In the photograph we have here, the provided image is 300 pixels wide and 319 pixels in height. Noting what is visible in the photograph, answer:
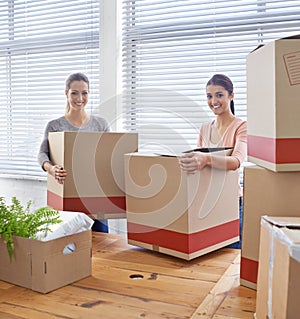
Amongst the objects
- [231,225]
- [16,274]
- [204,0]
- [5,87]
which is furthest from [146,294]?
[5,87]

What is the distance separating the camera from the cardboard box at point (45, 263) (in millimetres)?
1182

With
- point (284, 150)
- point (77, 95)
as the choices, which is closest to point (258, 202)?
point (284, 150)

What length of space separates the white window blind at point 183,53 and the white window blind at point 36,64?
33cm

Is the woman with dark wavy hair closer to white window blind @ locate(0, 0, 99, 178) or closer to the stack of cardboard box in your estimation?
the stack of cardboard box

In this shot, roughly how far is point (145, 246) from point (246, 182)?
0.51m

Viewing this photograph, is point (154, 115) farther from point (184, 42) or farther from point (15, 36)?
point (15, 36)

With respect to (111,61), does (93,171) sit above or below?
below

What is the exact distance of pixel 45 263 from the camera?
1.18 meters

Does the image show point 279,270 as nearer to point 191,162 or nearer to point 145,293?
point 145,293

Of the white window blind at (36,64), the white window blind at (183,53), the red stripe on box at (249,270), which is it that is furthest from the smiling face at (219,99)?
the white window blind at (36,64)

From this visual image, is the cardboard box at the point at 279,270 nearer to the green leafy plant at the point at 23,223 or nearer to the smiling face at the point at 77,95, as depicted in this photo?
the green leafy plant at the point at 23,223

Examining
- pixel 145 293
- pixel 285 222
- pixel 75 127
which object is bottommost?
pixel 145 293

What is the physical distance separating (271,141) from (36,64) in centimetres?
285

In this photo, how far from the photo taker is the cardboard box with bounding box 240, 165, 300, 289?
115cm
